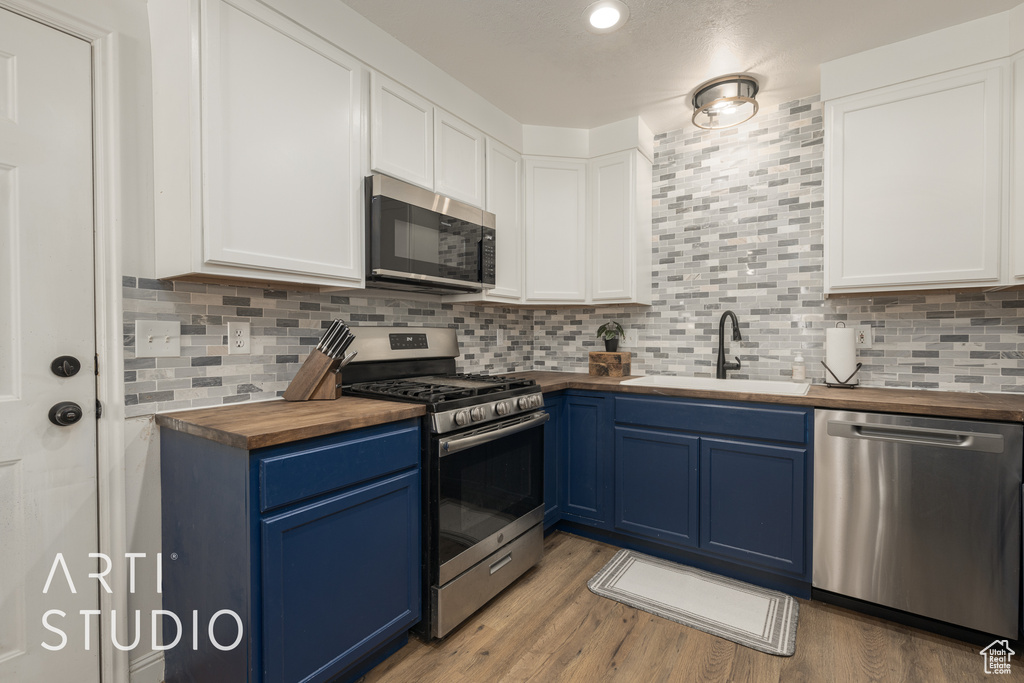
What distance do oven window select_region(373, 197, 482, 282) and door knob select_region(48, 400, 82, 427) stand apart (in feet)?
3.50

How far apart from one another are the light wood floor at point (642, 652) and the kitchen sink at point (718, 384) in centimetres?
98

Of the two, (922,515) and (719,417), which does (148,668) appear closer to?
(719,417)

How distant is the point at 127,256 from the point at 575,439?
2155mm

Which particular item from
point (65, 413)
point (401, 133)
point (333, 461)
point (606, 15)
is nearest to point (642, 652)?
point (333, 461)

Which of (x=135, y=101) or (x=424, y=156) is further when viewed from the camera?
(x=424, y=156)

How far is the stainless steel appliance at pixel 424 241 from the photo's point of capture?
6.48 ft

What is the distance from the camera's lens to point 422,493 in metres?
1.76

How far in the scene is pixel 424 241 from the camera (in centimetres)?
217

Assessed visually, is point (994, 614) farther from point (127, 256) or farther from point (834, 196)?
point (127, 256)

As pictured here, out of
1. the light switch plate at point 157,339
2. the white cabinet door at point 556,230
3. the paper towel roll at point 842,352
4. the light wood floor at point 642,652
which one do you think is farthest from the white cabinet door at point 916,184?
the light switch plate at point 157,339

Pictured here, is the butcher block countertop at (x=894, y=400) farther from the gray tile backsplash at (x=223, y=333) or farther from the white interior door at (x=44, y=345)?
the white interior door at (x=44, y=345)

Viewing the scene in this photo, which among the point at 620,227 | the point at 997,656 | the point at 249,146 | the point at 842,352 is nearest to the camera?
the point at 249,146

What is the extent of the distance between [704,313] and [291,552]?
253cm

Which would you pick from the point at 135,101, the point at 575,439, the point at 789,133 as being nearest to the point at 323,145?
the point at 135,101
